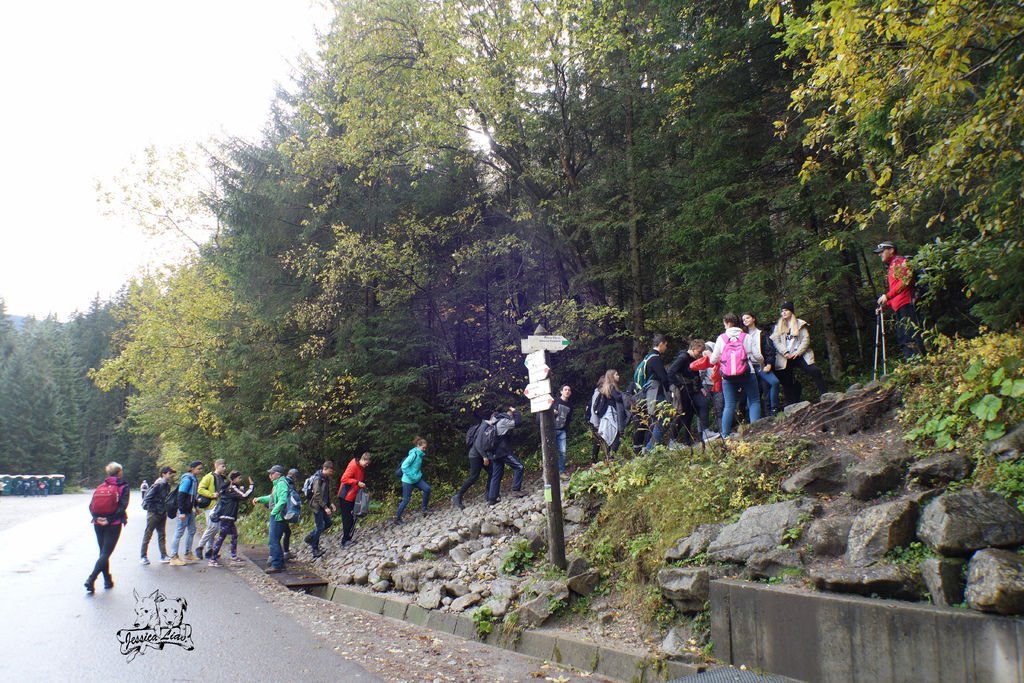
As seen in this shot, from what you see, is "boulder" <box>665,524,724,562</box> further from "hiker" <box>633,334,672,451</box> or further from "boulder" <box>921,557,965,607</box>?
"hiker" <box>633,334,672,451</box>

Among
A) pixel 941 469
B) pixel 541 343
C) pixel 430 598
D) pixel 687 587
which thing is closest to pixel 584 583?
pixel 687 587

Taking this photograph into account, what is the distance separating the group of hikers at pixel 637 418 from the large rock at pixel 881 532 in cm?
381

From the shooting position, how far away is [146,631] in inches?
285

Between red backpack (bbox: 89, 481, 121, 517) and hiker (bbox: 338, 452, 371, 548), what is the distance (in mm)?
4301

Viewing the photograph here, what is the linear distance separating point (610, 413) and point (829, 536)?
5.60 meters

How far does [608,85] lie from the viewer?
52.4 ft

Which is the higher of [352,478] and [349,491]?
[352,478]

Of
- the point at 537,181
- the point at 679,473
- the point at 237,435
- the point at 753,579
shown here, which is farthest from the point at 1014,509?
the point at 237,435

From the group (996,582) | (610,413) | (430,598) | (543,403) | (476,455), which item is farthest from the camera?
(476,455)

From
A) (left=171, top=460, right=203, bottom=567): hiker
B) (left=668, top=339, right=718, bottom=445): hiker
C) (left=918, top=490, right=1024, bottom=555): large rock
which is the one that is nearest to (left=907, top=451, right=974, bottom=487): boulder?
(left=918, top=490, right=1024, bottom=555): large rock

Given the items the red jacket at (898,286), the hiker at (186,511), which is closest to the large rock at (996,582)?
the red jacket at (898,286)

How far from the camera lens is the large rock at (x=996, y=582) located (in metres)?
3.69

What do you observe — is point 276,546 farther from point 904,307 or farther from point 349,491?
point 904,307

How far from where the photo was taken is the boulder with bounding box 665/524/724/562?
20.6ft
